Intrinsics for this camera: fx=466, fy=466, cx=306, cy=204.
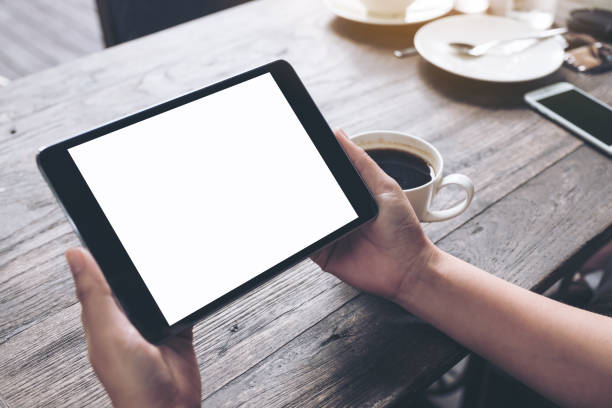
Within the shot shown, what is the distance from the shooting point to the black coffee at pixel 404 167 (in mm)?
529

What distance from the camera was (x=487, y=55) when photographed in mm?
847

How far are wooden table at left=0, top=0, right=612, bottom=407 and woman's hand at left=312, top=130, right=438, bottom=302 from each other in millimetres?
24

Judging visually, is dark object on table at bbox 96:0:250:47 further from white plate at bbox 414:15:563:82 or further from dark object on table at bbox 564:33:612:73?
dark object on table at bbox 564:33:612:73

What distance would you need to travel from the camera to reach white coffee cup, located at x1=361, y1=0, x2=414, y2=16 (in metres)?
0.93

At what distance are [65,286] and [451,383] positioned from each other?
90 cm

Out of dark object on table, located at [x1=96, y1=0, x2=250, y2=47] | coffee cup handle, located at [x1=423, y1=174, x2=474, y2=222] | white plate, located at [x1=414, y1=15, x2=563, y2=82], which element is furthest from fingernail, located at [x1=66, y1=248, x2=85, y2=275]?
dark object on table, located at [x1=96, y1=0, x2=250, y2=47]

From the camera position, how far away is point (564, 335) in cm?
45

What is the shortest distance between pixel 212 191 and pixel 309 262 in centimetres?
17

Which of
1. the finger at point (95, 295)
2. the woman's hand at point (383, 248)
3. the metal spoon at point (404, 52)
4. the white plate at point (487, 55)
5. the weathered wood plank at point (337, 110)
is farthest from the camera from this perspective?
the metal spoon at point (404, 52)

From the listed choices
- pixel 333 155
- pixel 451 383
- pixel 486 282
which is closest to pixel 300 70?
pixel 333 155

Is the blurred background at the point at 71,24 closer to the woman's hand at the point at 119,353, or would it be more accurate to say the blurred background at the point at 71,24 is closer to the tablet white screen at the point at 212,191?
the tablet white screen at the point at 212,191

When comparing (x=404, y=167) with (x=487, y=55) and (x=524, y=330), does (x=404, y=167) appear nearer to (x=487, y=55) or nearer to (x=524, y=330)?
(x=524, y=330)

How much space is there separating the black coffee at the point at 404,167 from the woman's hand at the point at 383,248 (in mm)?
54

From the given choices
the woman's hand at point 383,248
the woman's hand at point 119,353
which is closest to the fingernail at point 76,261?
Answer: the woman's hand at point 119,353
